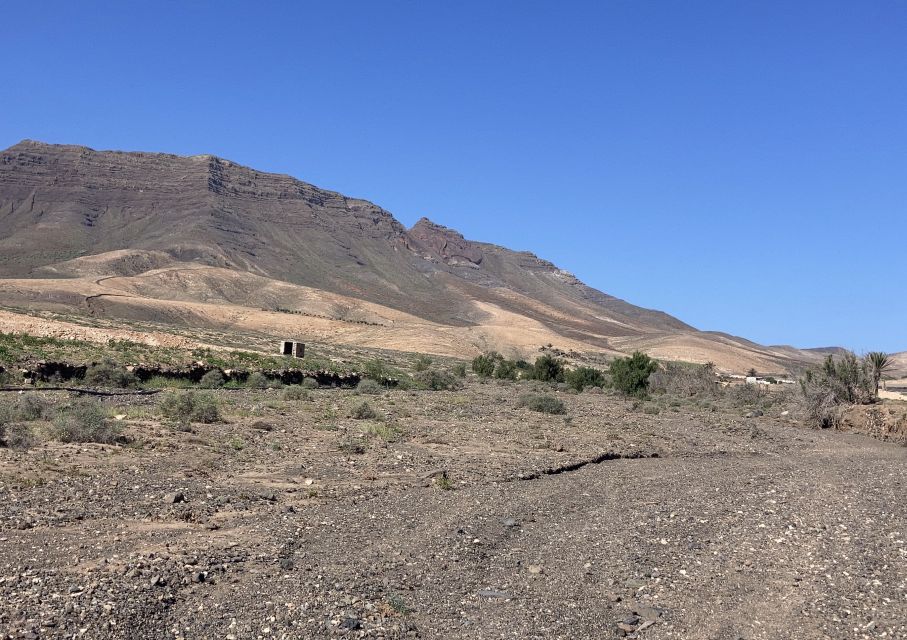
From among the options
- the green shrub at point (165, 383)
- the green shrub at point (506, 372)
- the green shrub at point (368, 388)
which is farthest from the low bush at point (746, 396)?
the green shrub at point (165, 383)

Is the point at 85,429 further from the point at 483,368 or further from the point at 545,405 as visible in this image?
the point at 483,368

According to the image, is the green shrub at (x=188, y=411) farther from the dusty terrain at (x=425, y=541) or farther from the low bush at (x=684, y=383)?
the low bush at (x=684, y=383)

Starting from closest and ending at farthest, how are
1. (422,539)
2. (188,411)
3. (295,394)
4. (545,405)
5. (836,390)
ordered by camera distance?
(422,539) < (188,411) < (295,394) < (545,405) < (836,390)

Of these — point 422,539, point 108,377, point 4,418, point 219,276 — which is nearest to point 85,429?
point 4,418

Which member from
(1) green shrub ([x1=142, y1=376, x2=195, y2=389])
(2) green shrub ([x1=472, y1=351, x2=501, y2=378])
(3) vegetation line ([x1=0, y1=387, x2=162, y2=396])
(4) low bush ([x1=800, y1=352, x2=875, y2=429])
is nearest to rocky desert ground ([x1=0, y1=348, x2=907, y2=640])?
(3) vegetation line ([x1=0, y1=387, x2=162, y2=396])

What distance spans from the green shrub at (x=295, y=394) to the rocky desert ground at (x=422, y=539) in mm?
7337

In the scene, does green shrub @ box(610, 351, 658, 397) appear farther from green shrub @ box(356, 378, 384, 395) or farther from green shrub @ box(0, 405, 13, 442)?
green shrub @ box(0, 405, 13, 442)

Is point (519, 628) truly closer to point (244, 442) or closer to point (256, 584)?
point (256, 584)

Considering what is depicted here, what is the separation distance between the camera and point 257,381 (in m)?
34.3

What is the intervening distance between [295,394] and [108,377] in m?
6.92

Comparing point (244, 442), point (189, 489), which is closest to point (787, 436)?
point (244, 442)

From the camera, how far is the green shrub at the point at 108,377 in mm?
29938

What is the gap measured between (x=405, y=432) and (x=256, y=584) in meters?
13.7

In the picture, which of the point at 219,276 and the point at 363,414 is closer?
the point at 363,414
